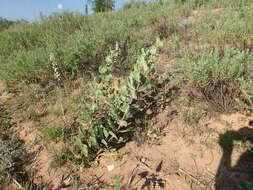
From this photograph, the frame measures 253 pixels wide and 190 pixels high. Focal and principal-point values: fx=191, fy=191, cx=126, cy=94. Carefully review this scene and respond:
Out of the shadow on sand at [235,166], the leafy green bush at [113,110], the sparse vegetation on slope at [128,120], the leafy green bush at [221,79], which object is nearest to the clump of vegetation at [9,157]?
the sparse vegetation on slope at [128,120]

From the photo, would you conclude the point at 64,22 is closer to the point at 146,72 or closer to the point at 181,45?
the point at 181,45

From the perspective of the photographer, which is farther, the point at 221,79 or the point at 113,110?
the point at 221,79

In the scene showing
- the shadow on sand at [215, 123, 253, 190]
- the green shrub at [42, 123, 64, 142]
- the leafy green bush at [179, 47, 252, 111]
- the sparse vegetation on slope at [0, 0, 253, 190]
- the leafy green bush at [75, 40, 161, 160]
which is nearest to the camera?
the shadow on sand at [215, 123, 253, 190]

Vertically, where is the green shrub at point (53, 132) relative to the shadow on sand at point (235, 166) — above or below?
above

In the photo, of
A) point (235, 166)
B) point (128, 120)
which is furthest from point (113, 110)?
point (235, 166)

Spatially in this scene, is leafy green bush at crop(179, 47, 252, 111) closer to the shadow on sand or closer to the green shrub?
the shadow on sand

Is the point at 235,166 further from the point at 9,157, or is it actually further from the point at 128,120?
the point at 9,157

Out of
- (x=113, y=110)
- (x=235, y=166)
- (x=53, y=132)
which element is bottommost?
(x=235, y=166)

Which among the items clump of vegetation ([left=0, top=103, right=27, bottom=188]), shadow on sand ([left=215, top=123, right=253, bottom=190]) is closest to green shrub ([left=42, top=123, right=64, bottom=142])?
clump of vegetation ([left=0, top=103, right=27, bottom=188])

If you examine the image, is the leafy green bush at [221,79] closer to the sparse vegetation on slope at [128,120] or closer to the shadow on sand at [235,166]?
the sparse vegetation on slope at [128,120]

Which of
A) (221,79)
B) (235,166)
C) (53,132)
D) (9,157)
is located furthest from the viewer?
(221,79)

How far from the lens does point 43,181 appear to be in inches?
78.3

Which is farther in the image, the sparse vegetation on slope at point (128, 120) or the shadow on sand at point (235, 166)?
the sparse vegetation on slope at point (128, 120)

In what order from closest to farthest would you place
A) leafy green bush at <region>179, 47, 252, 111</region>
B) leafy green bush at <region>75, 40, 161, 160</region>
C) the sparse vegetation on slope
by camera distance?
Result: the sparse vegetation on slope < leafy green bush at <region>75, 40, 161, 160</region> < leafy green bush at <region>179, 47, 252, 111</region>
